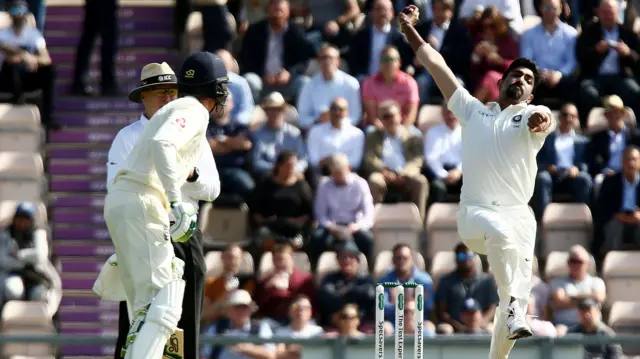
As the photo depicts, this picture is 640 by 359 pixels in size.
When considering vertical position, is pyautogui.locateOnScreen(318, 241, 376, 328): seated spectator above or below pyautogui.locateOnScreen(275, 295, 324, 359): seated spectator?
above

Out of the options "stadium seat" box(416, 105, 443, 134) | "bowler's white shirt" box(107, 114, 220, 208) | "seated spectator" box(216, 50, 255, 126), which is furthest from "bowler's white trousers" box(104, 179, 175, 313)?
"stadium seat" box(416, 105, 443, 134)

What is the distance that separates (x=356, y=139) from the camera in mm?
16328

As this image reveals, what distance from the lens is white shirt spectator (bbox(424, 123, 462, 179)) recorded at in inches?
639

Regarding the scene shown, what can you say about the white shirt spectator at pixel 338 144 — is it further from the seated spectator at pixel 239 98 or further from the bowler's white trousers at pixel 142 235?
the bowler's white trousers at pixel 142 235

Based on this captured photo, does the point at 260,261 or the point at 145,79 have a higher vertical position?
the point at 145,79

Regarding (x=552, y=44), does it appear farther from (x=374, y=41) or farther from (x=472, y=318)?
(x=472, y=318)

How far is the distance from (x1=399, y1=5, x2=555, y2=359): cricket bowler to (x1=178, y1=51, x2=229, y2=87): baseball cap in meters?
1.66

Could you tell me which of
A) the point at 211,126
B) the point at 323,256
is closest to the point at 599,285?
the point at 323,256

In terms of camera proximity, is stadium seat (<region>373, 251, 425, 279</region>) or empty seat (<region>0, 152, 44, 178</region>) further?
empty seat (<region>0, 152, 44, 178</region>)

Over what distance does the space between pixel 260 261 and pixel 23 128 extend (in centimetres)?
298

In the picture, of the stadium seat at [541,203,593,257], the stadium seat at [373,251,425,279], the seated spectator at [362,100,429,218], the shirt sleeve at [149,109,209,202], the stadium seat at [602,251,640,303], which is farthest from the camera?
the seated spectator at [362,100,429,218]

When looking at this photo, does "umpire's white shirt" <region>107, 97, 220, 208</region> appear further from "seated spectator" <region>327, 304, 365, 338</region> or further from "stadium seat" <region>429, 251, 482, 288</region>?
"stadium seat" <region>429, 251, 482, 288</region>

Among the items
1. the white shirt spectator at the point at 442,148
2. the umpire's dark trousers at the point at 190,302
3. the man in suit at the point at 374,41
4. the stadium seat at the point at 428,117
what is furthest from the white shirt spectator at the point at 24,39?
the umpire's dark trousers at the point at 190,302

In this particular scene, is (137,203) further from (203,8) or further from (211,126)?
(203,8)
